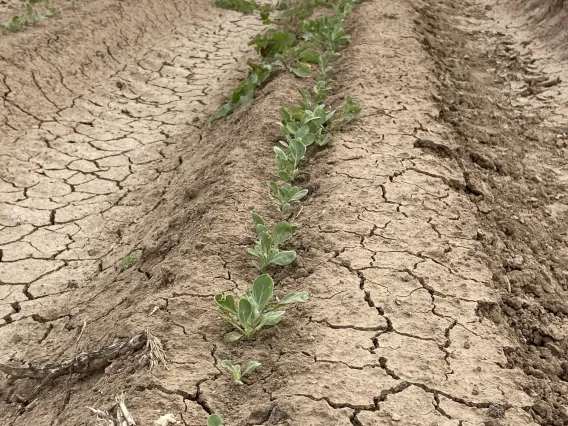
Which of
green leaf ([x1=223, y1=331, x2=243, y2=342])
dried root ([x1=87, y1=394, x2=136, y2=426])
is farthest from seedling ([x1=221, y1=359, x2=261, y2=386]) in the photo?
dried root ([x1=87, y1=394, x2=136, y2=426])

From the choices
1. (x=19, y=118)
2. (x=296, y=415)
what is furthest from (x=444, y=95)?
(x=296, y=415)

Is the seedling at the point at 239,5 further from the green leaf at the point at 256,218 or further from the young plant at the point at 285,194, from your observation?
the green leaf at the point at 256,218

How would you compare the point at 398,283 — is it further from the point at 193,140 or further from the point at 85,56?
the point at 85,56

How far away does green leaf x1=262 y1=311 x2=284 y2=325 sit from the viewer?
2.81 metres

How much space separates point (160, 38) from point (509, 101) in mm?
3929

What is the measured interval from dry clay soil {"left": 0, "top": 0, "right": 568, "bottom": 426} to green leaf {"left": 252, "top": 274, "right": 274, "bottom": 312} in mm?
124

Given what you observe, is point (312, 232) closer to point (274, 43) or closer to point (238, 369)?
point (238, 369)

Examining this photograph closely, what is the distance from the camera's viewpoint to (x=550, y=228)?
402 cm

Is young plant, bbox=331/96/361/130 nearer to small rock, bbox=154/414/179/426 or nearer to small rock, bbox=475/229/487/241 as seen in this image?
small rock, bbox=475/229/487/241

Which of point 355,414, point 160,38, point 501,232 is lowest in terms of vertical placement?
point 160,38

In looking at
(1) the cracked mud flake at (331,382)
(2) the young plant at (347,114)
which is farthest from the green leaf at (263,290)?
(2) the young plant at (347,114)

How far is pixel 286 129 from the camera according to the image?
4430mm

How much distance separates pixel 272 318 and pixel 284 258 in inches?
18.2

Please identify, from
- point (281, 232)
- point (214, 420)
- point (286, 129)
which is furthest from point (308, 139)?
point (214, 420)
